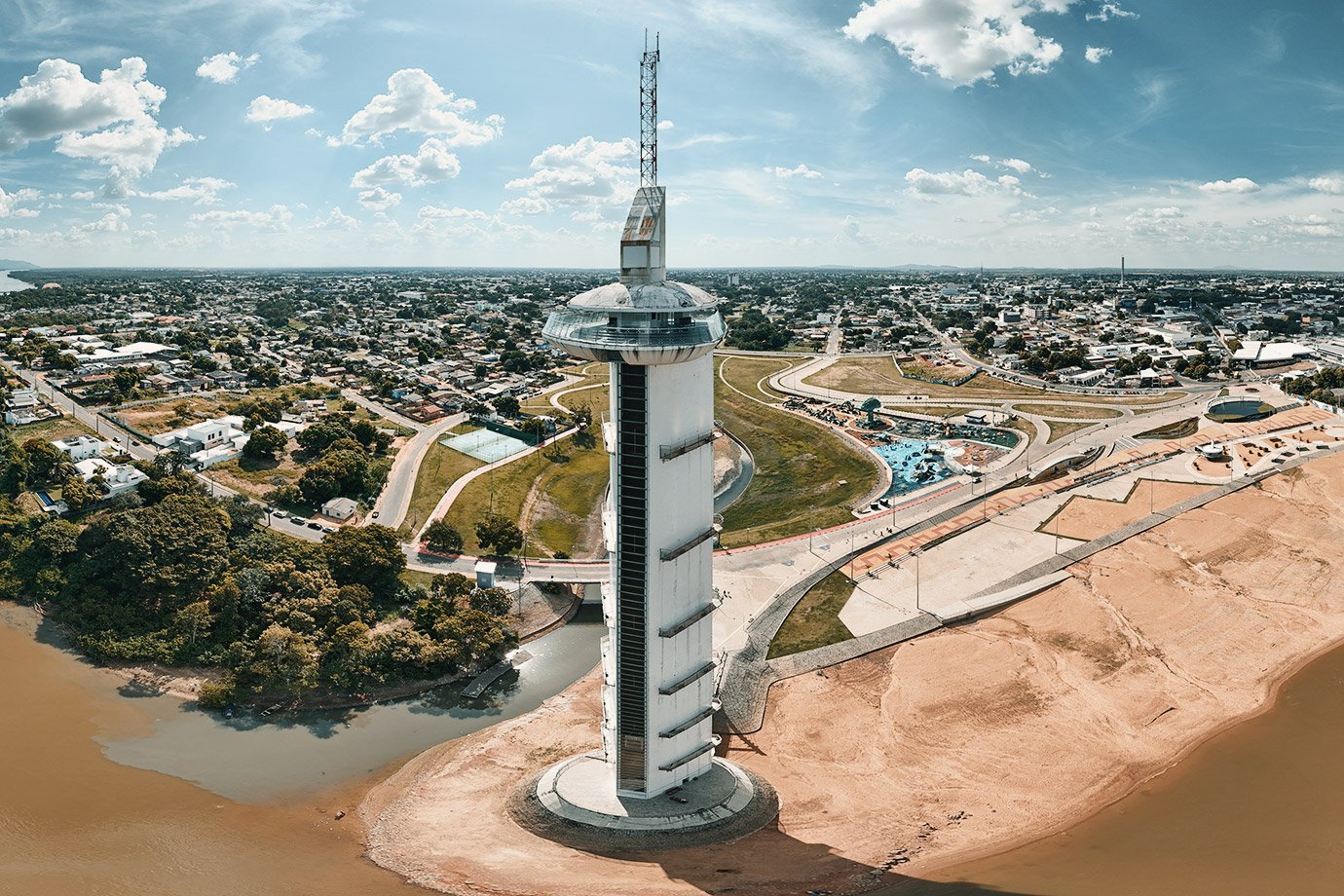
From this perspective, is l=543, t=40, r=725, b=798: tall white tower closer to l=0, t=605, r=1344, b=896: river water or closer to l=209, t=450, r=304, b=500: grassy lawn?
l=0, t=605, r=1344, b=896: river water

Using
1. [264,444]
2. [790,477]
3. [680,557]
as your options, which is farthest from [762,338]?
[680,557]

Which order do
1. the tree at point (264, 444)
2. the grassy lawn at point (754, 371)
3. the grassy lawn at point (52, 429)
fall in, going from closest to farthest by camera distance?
the tree at point (264, 444) < the grassy lawn at point (52, 429) < the grassy lawn at point (754, 371)

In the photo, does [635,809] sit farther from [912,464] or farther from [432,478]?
[912,464]

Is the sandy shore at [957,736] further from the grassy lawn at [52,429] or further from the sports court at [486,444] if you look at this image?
the grassy lawn at [52,429]

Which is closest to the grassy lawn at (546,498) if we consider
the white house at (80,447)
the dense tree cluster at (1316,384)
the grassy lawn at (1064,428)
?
the white house at (80,447)

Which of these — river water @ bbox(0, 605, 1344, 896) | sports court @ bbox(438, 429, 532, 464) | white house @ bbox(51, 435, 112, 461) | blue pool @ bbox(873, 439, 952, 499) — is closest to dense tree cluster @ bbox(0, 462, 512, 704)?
river water @ bbox(0, 605, 1344, 896)
